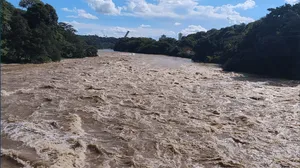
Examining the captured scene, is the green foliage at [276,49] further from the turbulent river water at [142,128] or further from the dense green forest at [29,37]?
the dense green forest at [29,37]

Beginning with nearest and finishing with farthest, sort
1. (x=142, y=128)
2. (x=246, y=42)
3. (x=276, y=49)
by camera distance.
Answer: (x=142, y=128) < (x=276, y=49) < (x=246, y=42)

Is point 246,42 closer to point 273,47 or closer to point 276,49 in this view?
point 273,47

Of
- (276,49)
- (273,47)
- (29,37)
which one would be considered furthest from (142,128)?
(29,37)

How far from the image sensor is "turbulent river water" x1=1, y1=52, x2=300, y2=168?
5703mm

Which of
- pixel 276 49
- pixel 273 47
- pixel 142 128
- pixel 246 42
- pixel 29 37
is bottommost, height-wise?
pixel 142 128

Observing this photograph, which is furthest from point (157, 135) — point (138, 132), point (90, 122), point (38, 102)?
point (38, 102)

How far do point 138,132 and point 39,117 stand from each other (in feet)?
8.61

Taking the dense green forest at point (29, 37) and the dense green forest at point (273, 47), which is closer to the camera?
the dense green forest at point (273, 47)

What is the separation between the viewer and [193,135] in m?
7.22

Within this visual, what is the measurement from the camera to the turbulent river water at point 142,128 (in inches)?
225

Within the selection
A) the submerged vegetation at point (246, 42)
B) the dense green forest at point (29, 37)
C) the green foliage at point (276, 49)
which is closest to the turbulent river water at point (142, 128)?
the green foliage at point (276, 49)

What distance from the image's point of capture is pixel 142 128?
753 cm

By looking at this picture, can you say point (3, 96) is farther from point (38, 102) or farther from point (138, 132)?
point (138, 132)

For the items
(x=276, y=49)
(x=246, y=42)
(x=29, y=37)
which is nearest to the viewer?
(x=276, y=49)
